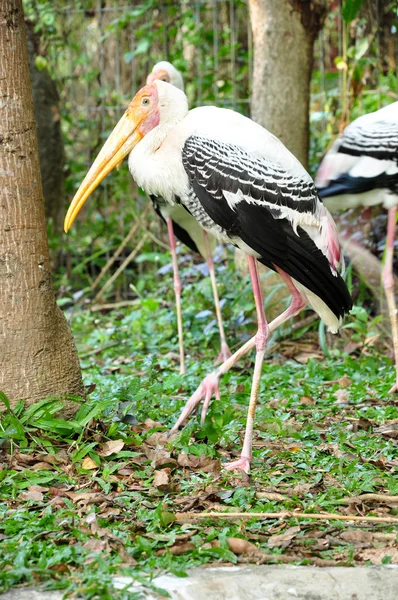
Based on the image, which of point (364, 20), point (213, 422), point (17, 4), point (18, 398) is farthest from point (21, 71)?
point (364, 20)

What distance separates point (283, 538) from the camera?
3004 mm

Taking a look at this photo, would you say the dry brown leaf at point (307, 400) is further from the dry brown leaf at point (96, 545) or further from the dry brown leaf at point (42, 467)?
the dry brown leaf at point (96, 545)

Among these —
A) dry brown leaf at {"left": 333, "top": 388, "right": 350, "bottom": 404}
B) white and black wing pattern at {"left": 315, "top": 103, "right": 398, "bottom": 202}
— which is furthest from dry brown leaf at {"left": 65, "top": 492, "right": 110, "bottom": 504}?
white and black wing pattern at {"left": 315, "top": 103, "right": 398, "bottom": 202}

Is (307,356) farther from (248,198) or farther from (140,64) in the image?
(140,64)

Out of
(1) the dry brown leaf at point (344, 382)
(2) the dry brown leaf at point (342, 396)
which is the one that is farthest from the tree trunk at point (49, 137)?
(2) the dry brown leaf at point (342, 396)

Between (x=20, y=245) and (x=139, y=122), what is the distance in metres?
1.05

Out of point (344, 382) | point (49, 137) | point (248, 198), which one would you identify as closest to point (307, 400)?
point (344, 382)

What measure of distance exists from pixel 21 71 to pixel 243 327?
3.32m

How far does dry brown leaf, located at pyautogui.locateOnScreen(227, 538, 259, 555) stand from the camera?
289 cm

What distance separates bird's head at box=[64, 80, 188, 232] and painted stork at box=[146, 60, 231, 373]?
1.33 meters

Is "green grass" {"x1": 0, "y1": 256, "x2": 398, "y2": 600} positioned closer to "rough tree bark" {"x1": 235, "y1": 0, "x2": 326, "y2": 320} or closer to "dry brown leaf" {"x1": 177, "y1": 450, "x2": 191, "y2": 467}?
"dry brown leaf" {"x1": 177, "y1": 450, "x2": 191, "y2": 467}

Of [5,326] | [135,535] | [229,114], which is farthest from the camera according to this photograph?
[229,114]

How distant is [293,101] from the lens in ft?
21.7

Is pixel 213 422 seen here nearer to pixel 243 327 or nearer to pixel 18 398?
pixel 18 398
